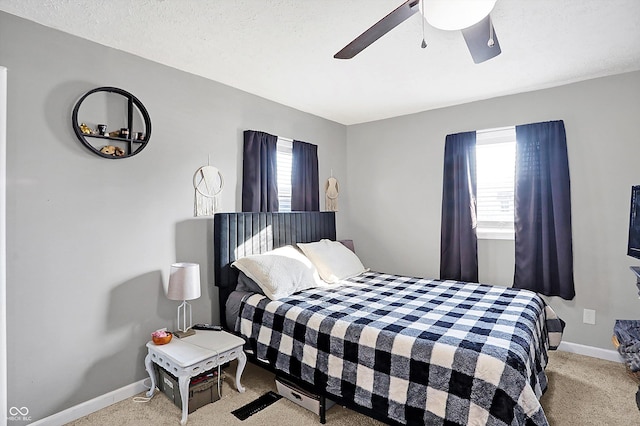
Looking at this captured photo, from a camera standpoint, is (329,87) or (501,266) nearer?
(329,87)

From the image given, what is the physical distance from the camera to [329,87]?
10.4 feet

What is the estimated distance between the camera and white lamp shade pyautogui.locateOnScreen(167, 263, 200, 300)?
2.42 meters

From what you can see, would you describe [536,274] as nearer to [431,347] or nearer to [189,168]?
[431,347]

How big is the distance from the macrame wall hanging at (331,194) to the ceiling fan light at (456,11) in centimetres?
281

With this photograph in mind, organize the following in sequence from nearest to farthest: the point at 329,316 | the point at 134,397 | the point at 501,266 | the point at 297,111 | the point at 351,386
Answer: the point at 351,386 → the point at 329,316 → the point at 134,397 → the point at 501,266 → the point at 297,111

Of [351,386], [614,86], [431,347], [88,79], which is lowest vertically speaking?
[351,386]

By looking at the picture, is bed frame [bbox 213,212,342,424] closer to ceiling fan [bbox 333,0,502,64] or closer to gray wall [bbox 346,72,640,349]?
gray wall [bbox 346,72,640,349]

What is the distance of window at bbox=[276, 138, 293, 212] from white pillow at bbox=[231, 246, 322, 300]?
0.77 metres

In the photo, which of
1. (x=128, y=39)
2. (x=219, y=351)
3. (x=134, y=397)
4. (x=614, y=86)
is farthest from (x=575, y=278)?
(x=128, y=39)

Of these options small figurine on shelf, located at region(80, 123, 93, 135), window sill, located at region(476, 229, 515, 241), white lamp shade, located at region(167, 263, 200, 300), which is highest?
small figurine on shelf, located at region(80, 123, 93, 135)

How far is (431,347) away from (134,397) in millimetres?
2127

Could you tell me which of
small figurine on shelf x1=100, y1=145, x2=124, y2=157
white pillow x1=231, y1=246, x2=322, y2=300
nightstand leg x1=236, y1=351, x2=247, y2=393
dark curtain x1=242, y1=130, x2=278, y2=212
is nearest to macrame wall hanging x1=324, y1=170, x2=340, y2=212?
dark curtain x1=242, y1=130, x2=278, y2=212

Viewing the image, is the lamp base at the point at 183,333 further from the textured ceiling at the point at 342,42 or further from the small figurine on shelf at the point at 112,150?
the textured ceiling at the point at 342,42

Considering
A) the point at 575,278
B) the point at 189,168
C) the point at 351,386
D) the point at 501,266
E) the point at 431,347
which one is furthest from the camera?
the point at 501,266
